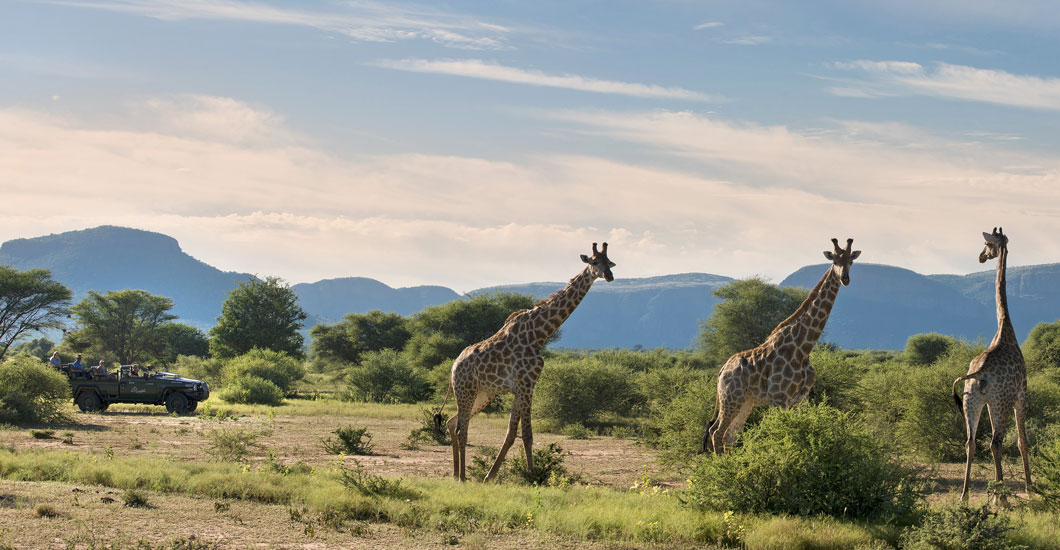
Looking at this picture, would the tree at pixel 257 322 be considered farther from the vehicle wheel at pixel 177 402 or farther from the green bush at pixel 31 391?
the green bush at pixel 31 391

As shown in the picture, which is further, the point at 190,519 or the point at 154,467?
the point at 154,467

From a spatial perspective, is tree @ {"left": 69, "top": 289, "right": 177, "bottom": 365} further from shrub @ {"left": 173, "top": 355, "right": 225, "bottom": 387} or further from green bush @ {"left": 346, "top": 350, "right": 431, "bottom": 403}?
green bush @ {"left": 346, "top": 350, "right": 431, "bottom": 403}

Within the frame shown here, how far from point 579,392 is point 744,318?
23093 mm

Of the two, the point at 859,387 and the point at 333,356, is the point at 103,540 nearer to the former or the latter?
the point at 859,387

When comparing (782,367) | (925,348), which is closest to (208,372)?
(925,348)

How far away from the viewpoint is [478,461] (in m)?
13.6

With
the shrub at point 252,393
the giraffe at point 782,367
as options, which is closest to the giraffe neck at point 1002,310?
the giraffe at point 782,367

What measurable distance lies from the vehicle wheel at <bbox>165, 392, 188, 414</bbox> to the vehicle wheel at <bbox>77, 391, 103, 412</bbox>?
2132 millimetres

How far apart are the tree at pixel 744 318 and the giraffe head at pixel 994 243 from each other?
34272 mm

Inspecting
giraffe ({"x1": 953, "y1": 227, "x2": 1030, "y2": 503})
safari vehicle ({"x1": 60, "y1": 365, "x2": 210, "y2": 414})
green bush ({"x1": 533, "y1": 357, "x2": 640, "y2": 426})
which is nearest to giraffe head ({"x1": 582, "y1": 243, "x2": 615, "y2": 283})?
giraffe ({"x1": 953, "y1": 227, "x2": 1030, "y2": 503})

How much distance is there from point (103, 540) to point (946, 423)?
1656cm

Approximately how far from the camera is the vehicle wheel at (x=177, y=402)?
2872cm

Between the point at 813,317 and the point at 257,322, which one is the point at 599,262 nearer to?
the point at 813,317

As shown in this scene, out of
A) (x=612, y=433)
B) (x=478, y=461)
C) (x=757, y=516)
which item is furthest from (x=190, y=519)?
(x=612, y=433)
